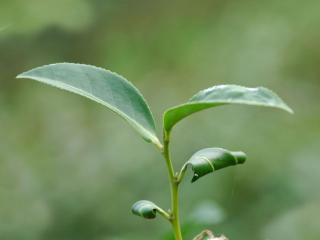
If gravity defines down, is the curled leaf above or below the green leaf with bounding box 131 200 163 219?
below

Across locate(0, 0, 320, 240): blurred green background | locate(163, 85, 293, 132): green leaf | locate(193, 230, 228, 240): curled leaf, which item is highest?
locate(163, 85, 293, 132): green leaf

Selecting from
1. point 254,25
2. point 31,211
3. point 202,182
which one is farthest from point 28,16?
point 254,25

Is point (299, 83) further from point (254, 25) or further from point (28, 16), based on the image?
Answer: point (28, 16)

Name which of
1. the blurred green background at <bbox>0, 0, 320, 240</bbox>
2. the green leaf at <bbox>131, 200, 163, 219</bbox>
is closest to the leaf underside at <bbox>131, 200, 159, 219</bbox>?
the green leaf at <bbox>131, 200, 163, 219</bbox>

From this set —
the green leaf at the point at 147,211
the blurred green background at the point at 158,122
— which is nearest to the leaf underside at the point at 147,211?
the green leaf at the point at 147,211

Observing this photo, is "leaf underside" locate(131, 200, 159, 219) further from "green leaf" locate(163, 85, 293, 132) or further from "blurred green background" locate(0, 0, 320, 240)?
"blurred green background" locate(0, 0, 320, 240)

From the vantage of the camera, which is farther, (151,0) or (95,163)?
(151,0)
